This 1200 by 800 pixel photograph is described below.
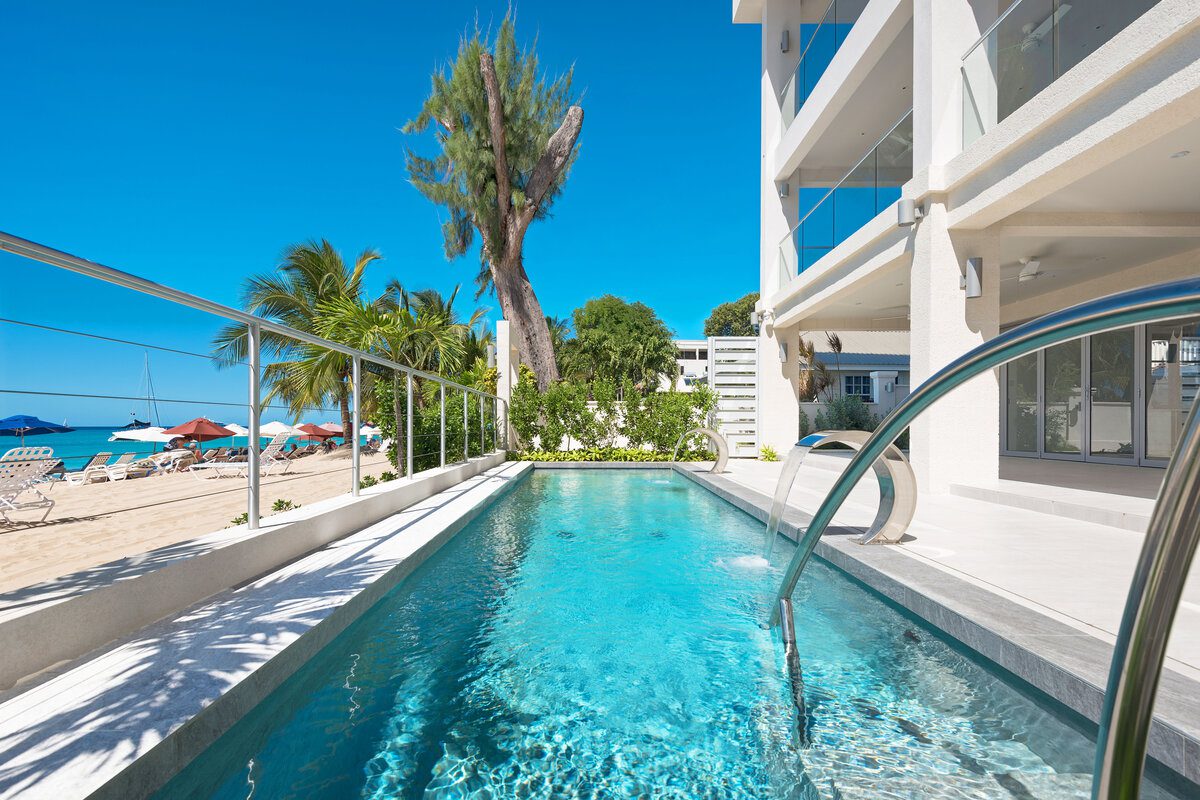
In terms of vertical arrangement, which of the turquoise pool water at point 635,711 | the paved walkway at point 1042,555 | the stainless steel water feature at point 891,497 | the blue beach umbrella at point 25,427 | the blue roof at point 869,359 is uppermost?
the blue roof at point 869,359

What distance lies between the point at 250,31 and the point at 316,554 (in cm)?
3179

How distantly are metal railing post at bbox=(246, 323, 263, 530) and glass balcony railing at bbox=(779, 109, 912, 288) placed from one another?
7923mm

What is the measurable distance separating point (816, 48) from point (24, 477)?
42.2ft

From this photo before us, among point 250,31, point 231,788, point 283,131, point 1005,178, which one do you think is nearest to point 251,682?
point 231,788

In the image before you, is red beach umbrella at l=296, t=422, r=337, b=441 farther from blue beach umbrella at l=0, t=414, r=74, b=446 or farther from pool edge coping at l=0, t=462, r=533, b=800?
blue beach umbrella at l=0, t=414, r=74, b=446

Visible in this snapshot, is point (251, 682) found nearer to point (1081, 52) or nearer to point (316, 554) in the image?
point (316, 554)

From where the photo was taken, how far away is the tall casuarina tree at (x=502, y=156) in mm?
14703

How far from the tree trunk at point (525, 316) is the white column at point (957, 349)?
1026cm

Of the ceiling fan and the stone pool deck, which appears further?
the ceiling fan

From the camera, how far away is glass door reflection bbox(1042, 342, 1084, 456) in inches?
414

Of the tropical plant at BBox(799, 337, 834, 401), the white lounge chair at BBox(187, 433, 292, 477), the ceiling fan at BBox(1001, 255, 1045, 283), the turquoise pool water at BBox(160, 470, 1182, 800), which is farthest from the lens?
the tropical plant at BBox(799, 337, 834, 401)

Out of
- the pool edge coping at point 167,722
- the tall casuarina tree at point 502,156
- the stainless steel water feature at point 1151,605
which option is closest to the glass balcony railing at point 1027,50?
the stainless steel water feature at point 1151,605

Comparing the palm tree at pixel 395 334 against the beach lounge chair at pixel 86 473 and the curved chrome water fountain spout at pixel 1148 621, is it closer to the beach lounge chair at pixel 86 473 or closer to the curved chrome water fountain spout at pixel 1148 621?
the beach lounge chair at pixel 86 473

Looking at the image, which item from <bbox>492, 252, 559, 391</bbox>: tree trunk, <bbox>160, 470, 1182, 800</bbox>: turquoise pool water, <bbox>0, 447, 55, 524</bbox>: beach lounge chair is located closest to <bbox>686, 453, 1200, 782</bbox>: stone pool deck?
<bbox>160, 470, 1182, 800</bbox>: turquoise pool water
